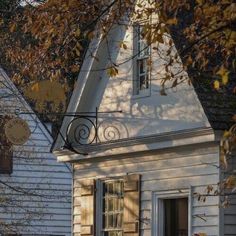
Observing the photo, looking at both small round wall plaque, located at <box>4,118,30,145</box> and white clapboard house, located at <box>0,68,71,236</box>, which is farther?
white clapboard house, located at <box>0,68,71,236</box>

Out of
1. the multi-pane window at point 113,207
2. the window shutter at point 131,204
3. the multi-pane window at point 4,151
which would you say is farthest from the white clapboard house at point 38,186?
the window shutter at point 131,204

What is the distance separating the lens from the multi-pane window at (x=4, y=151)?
77.6 ft

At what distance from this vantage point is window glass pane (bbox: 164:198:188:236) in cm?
1852

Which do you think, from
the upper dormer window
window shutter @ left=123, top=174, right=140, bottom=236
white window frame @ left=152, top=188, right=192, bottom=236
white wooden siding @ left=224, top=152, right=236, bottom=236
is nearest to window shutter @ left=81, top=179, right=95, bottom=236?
window shutter @ left=123, top=174, right=140, bottom=236

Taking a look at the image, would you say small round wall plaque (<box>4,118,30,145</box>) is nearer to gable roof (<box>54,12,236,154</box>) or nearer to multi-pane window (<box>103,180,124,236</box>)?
multi-pane window (<box>103,180,124,236</box>)

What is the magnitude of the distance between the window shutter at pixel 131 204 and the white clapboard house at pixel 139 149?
0.06ft

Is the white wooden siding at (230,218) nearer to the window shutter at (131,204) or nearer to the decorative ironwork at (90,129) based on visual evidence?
the window shutter at (131,204)

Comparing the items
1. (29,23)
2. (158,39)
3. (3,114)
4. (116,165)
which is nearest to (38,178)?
(3,114)

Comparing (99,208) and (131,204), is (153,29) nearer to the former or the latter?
(131,204)

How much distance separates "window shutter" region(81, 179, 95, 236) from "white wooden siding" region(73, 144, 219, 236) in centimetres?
26

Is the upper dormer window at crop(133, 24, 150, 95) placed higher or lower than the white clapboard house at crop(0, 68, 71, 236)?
higher

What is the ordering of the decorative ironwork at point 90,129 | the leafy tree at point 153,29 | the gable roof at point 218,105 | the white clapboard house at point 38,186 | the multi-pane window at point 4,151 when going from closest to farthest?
the leafy tree at point 153,29 < the gable roof at point 218,105 < the decorative ironwork at point 90,129 < the multi-pane window at point 4,151 < the white clapboard house at point 38,186

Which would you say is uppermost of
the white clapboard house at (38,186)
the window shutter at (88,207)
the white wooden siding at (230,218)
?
the white clapboard house at (38,186)

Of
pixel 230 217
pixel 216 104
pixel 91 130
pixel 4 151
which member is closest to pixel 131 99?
pixel 91 130
